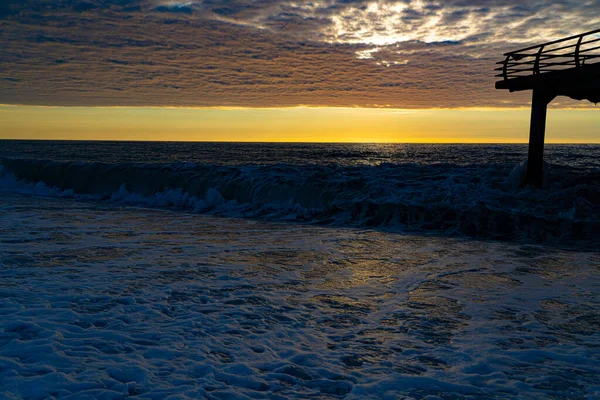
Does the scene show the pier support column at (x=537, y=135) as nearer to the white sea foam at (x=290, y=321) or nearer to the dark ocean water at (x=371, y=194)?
the dark ocean water at (x=371, y=194)

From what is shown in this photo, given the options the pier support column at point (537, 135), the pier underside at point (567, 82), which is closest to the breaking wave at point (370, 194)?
the pier support column at point (537, 135)

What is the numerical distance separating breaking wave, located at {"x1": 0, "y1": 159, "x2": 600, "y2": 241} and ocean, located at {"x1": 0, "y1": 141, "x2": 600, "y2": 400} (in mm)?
163

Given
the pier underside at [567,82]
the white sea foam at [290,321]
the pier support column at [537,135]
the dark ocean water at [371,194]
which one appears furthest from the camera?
the pier support column at [537,135]

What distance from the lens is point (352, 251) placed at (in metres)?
9.73

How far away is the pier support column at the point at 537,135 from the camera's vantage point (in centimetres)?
1578

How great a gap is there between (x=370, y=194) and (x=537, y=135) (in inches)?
236

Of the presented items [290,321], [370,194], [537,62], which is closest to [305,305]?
[290,321]

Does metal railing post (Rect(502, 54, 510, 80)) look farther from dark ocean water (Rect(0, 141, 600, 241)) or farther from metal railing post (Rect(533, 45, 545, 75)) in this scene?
dark ocean water (Rect(0, 141, 600, 241))

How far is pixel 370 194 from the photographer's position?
17.0 metres

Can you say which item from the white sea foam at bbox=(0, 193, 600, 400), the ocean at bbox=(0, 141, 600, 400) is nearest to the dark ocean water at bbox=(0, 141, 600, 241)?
the ocean at bbox=(0, 141, 600, 400)

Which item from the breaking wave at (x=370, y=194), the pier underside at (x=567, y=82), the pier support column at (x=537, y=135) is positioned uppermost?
the pier underside at (x=567, y=82)

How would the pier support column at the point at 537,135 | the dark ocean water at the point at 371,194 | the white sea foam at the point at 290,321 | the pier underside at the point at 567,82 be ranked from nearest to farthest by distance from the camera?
the white sea foam at the point at 290,321 < the dark ocean water at the point at 371,194 < the pier underside at the point at 567,82 < the pier support column at the point at 537,135

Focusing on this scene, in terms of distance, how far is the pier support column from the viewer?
51.8ft

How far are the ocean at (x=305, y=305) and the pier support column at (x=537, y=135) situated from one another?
2213 mm
